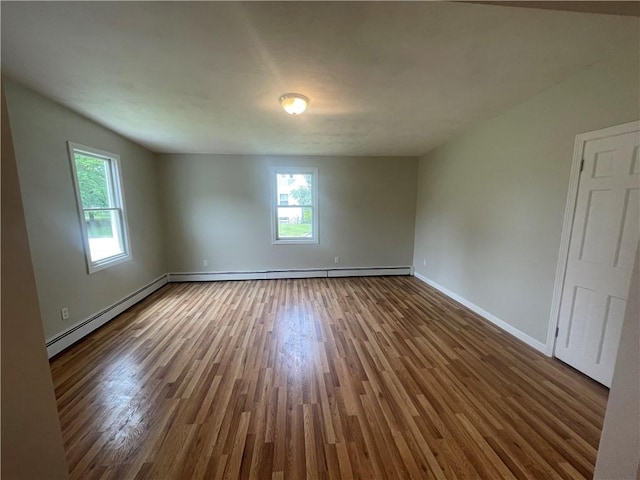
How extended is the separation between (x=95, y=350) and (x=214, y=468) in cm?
205

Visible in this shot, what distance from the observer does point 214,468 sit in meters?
1.37

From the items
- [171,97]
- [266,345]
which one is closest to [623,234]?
[266,345]

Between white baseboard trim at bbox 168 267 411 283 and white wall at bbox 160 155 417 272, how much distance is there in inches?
4.1

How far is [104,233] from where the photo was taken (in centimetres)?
324

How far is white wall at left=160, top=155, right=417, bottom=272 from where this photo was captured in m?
4.56

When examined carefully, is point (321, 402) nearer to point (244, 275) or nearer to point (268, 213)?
point (244, 275)

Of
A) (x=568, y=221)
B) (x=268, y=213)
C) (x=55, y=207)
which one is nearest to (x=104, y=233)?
(x=55, y=207)

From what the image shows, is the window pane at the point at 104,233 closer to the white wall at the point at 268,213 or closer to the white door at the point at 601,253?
the white wall at the point at 268,213

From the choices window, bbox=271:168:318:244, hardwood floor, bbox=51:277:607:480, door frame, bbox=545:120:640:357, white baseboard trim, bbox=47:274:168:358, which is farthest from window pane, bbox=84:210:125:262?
door frame, bbox=545:120:640:357

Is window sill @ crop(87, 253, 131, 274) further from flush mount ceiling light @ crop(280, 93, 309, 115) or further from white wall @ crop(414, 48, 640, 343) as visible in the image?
white wall @ crop(414, 48, 640, 343)

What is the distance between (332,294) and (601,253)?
10.0ft

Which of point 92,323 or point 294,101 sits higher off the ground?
point 294,101

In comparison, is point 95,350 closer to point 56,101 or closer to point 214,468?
point 214,468

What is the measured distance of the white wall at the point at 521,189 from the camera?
1.95 meters
